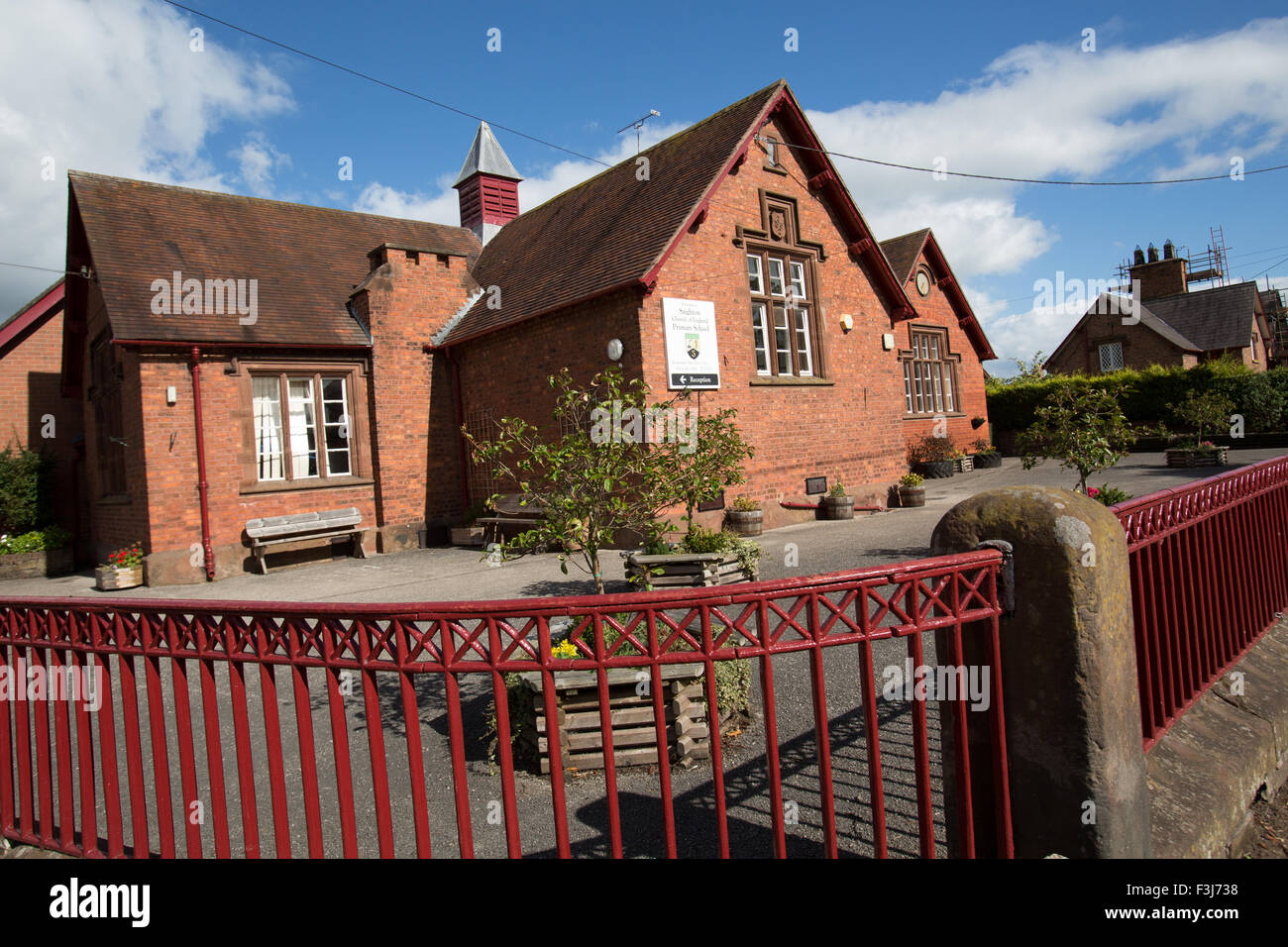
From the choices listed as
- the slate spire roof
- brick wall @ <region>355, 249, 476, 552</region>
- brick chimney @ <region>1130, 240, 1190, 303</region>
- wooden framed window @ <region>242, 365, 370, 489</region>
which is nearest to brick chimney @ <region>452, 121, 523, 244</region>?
the slate spire roof

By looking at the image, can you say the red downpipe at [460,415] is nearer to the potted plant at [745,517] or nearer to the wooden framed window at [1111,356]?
the potted plant at [745,517]

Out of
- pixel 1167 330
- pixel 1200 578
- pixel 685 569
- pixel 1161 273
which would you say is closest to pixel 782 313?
pixel 685 569

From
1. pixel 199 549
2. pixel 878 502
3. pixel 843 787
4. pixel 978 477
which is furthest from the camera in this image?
pixel 978 477

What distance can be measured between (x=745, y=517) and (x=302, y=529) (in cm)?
792

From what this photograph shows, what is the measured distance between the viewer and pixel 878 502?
16594 mm

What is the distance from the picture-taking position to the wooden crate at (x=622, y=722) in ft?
14.7

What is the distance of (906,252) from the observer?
25.5 metres

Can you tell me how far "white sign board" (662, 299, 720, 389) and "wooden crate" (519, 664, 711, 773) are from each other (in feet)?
28.2

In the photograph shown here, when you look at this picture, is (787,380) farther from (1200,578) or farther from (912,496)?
(1200,578)

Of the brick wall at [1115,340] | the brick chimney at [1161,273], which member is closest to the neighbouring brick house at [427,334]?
the brick wall at [1115,340]

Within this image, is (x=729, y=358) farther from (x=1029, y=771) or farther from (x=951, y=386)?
(x=951, y=386)
